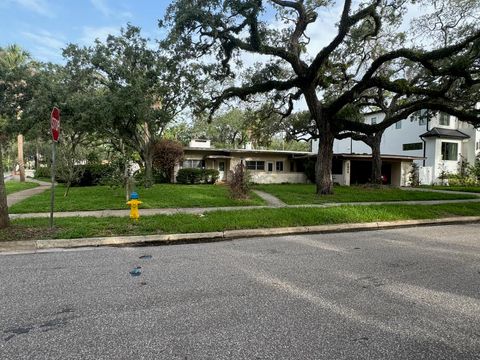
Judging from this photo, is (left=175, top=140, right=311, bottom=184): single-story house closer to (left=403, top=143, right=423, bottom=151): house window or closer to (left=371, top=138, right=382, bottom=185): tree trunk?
(left=371, top=138, right=382, bottom=185): tree trunk

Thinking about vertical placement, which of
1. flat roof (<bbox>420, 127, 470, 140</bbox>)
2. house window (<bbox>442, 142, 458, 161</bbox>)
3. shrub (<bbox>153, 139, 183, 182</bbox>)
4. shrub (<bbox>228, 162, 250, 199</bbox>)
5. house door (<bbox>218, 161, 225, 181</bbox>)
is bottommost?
shrub (<bbox>228, 162, 250, 199</bbox>)

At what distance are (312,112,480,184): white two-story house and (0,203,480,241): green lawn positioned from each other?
21676mm

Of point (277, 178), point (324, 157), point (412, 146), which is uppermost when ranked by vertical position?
point (412, 146)

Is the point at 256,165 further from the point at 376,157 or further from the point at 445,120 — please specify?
the point at 445,120

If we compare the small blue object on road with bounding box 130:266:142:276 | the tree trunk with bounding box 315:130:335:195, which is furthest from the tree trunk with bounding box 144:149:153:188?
the small blue object on road with bounding box 130:266:142:276

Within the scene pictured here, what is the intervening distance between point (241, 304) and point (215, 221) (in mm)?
5405

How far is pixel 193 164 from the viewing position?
28.6m

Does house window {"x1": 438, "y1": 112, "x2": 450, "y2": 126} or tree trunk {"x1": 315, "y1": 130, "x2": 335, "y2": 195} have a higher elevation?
house window {"x1": 438, "y1": 112, "x2": 450, "y2": 126}

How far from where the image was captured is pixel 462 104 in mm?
20531

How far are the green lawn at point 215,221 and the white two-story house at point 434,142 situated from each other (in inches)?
853

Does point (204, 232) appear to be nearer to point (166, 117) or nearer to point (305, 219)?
point (305, 219)

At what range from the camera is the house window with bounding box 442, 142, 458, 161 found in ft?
107

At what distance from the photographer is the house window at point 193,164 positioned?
28.3m

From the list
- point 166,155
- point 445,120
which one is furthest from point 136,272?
point 445,120
